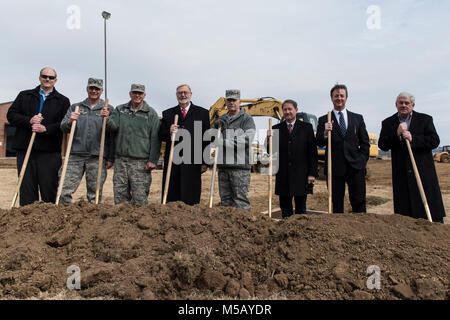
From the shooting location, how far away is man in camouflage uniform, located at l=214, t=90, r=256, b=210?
3.87m

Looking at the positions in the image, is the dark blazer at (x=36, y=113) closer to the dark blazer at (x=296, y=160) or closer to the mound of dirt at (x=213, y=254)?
the mound of dirt at (x=213, y=254)

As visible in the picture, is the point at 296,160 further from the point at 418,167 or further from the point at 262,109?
the point at 262,109

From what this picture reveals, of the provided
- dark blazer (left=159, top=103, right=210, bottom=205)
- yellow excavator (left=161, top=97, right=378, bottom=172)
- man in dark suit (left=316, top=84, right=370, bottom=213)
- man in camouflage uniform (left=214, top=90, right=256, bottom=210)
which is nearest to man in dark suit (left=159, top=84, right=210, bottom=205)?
dark blazer (left=159, top=103, right=210, bottom=205)

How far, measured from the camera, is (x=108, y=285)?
2.22m

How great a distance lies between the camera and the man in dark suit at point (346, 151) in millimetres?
3680

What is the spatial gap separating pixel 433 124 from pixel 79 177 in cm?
423

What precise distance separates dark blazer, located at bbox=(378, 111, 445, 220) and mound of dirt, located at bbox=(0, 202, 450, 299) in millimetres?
688

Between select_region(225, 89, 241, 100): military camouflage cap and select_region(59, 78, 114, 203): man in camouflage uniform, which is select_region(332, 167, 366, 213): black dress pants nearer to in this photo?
select_region(225, 89, 241, 100): military camouflage cap

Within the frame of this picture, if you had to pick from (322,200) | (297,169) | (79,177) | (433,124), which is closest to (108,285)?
(79,177)

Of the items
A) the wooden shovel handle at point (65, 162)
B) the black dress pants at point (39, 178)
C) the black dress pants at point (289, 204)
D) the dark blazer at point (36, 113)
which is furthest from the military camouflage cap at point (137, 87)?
the black dress pants at point (289, 204)

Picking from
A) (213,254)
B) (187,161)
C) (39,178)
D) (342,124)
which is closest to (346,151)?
(342,124)

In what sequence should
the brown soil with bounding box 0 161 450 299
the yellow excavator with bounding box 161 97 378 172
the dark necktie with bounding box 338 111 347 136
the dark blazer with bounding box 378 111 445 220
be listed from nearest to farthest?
the brown soil with bounding box 0 161 450 299 < the dark blazer with bounding box 378 111 445 220 < the dark necktie with bounding box 338 111 347 136 < the yellow excavator with bounding box 161 97 378 172

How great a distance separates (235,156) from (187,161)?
2.08 ft

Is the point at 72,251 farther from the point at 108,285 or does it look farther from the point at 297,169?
the point at 297,169
